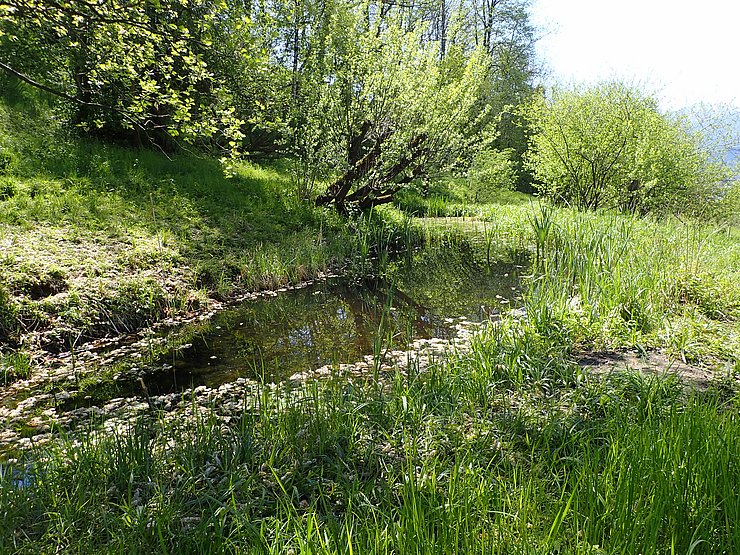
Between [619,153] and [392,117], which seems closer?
[392,117]

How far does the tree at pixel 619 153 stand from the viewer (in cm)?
1527

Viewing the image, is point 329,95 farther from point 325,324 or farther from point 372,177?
point 325,324

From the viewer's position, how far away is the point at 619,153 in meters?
15.4

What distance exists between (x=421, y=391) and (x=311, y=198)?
10353 mm

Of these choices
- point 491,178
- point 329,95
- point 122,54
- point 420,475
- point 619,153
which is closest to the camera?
point 420,475

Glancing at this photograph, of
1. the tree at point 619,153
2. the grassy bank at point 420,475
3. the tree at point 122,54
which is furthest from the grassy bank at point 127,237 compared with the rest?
the tree at point 619,153

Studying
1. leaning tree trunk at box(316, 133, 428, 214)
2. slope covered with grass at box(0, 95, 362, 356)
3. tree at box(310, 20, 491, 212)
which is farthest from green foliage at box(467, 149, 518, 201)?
slope covered with grass at box(0, 95, 362, 356)

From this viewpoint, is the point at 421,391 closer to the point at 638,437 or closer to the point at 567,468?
the point at 567,468

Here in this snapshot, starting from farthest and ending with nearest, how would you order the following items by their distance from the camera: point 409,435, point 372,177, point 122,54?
point 372,177 → point 122,54 → point 409,435

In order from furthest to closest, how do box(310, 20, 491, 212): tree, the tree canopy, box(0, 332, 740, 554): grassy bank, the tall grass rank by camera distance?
box(310, 20, 491, 212): tree → the tree canopy → the tall grass → box(0, 332, 740, 554): grassy bank

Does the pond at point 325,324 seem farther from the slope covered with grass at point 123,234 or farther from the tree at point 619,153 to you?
the tree at point 619,153

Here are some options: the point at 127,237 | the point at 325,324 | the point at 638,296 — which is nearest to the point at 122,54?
the point at 127,237

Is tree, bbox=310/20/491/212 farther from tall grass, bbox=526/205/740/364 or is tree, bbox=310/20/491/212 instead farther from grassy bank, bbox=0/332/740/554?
grassy bank, bbox=0/332/740/554

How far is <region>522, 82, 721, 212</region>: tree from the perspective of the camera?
1527 cm
